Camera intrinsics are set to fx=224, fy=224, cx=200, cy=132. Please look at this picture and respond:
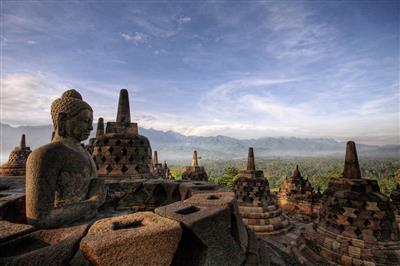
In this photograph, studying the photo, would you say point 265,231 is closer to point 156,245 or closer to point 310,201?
point 310,201

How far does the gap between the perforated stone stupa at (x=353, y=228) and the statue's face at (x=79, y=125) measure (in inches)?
302

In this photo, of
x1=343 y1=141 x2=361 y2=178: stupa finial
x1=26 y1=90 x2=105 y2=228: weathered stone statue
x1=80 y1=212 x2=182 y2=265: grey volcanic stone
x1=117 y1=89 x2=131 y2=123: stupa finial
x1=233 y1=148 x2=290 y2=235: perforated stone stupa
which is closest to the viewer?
x1=80 y1=212 x2=182 y2=265: grey volcanic stone

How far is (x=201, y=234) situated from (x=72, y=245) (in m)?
1.00

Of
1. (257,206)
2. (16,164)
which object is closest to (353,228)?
(257,206)

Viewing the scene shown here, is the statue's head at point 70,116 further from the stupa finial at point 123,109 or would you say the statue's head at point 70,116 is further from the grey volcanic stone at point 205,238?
the stupa finial at point 123,109

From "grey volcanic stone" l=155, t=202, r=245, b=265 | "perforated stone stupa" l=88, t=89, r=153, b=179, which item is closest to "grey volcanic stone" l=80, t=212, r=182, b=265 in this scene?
"grey volcanic stone" l=155, t=202, r=245, b=265

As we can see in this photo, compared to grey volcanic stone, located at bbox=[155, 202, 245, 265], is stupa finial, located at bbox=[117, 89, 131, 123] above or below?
above

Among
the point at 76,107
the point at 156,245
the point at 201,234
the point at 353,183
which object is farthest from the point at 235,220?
the point at 353,183

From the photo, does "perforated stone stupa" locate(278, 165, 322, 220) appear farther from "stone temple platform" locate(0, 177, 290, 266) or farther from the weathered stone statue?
the weathered stone statue

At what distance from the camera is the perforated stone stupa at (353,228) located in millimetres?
6480

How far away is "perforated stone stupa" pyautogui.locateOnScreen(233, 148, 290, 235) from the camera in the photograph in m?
10.8

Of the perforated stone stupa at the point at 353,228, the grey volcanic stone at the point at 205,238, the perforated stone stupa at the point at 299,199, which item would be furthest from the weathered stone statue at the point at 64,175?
the perforated stone stupa at the point at 299,199

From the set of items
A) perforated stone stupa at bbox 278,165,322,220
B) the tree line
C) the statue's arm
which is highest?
the statue's arm

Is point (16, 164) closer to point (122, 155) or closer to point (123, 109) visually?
point (123, 109)
